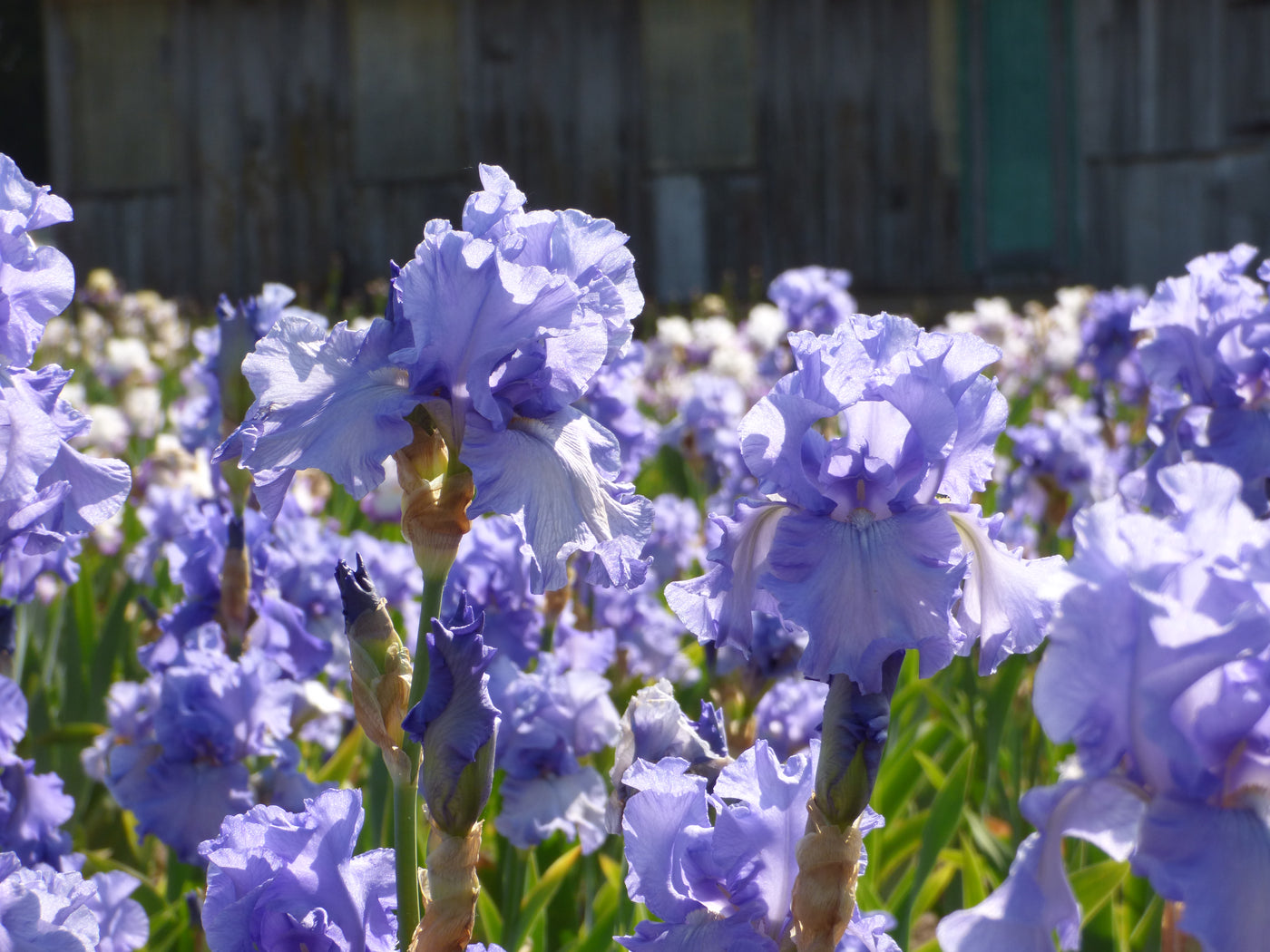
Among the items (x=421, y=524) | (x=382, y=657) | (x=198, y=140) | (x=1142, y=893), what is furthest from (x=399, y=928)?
(x=198, y=140)

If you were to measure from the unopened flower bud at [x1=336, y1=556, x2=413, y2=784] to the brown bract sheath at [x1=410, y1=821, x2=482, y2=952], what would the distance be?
82 mm

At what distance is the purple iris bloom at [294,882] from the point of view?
3.28 ft

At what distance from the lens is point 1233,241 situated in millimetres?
10602

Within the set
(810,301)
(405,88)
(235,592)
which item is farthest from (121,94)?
(235,592)

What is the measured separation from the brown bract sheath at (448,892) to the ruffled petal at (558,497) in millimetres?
203

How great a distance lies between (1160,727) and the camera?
0.74 m

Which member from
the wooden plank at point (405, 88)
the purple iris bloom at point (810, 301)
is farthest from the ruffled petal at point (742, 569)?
the wooden plank at point (405, 88)

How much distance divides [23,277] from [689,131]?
34.7 feet

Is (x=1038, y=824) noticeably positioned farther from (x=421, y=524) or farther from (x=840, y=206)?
(x=840, y=206)

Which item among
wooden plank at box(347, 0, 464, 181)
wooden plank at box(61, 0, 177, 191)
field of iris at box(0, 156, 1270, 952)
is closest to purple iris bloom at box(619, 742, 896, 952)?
field of iris at box(0, 156, 1270, 952)

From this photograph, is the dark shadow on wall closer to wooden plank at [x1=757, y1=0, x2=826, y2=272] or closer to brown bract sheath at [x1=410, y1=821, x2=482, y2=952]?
wooden plank at [x1=757, y1=0, x2=826, y2=272]

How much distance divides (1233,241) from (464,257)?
1100 cm

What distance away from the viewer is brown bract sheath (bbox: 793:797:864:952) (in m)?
0.93

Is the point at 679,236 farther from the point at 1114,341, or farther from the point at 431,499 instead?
the point at 431,499
